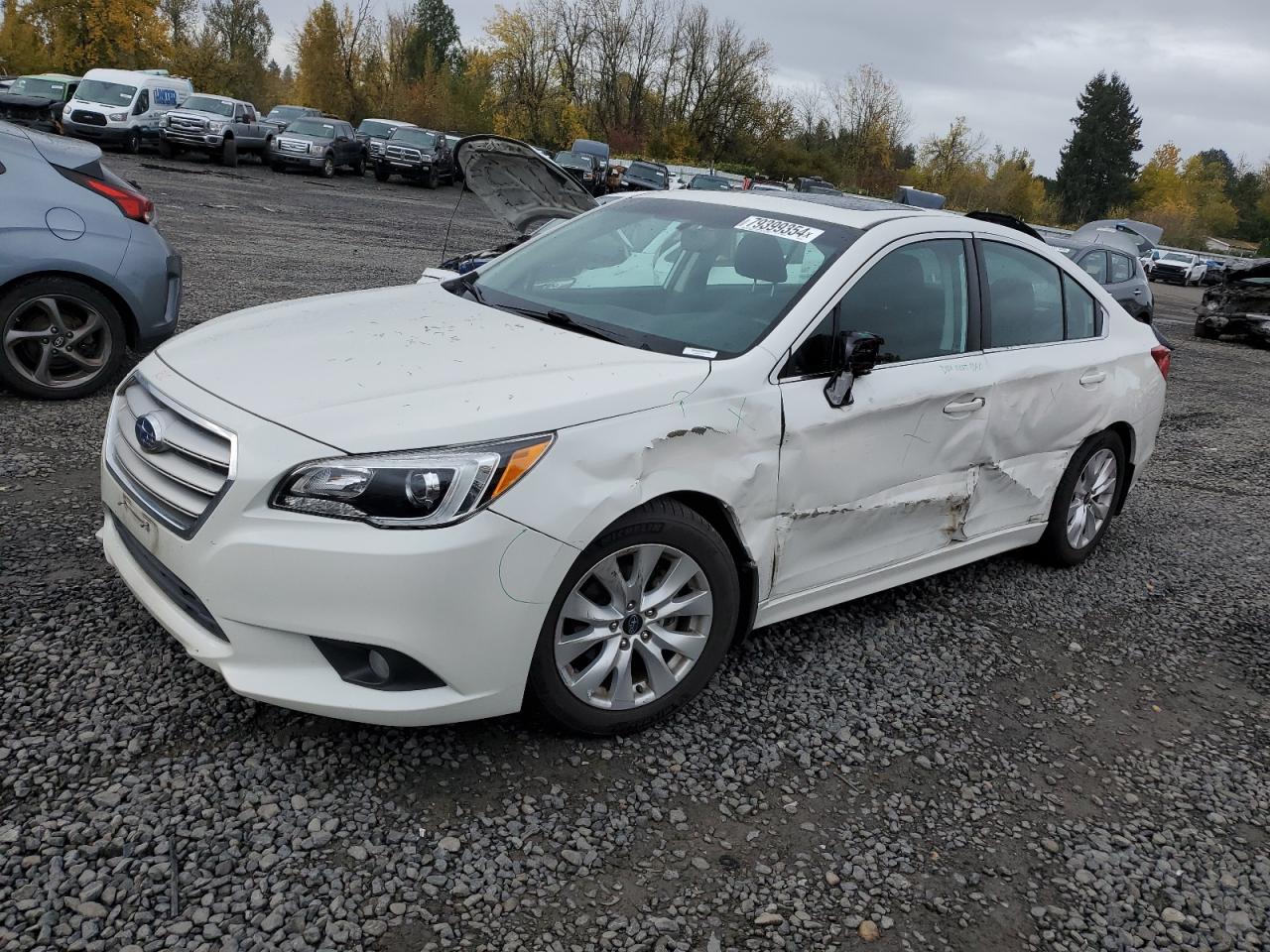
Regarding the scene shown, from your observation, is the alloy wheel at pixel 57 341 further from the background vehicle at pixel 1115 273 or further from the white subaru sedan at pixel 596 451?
the background vehicle at pixel 1115 273

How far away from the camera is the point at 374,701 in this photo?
2.71 metres

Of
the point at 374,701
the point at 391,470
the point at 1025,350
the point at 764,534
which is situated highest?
the point at 1025,350

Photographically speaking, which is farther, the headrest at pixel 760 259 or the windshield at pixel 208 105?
the windshield at pixel 208 105

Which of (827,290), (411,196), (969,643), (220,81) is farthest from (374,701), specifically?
(220,81)

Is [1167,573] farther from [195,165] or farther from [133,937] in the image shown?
[195,165]

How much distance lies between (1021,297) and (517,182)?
4.51 meters

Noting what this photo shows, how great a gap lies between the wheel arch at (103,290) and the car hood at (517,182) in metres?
2.45

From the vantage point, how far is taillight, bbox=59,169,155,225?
6031mm

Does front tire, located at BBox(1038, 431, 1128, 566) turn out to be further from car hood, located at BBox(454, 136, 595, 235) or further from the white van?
the white van

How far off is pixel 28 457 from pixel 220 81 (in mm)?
59224

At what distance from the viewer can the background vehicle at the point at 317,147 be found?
31656mm

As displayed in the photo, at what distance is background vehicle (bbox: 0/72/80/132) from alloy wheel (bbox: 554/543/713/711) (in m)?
28.2

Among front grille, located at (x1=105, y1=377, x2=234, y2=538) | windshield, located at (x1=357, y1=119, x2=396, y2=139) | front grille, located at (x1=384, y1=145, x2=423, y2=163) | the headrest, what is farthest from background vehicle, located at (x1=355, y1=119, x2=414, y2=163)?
front grille, located at (x1=105, y1=377, x2=234, y2=538)

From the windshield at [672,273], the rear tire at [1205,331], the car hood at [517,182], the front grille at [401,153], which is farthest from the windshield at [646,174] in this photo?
the windshield at [672,273]
